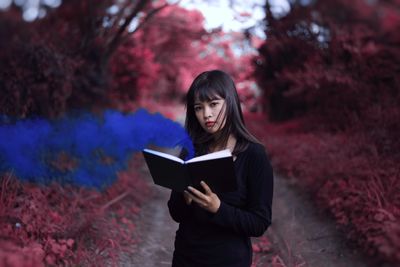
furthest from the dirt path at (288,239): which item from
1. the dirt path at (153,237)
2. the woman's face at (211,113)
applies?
the woman's face at (211,113)

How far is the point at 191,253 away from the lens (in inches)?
78.6

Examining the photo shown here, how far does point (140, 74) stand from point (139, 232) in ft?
18.3

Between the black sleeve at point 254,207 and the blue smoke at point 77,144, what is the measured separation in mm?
1496

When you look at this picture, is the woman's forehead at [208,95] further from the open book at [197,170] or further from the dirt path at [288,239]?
the dirt path at [288,239]

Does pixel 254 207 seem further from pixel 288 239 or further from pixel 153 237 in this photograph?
pixel 153 237

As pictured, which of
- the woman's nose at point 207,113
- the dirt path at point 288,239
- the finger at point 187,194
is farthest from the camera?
the dirt path at point 288,239

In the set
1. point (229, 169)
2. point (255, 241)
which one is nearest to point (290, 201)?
point (255, 241)

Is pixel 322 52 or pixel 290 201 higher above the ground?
pixel 322 52

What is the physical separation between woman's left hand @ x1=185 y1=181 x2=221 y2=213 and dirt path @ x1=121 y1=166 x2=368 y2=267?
7.11 ft

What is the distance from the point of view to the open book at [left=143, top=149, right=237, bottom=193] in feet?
5.74

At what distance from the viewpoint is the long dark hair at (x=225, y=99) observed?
6.61ft

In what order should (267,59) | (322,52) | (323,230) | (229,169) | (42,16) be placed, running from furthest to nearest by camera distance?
(267,59), (42,16), (322,52), (323,230), (229,169)

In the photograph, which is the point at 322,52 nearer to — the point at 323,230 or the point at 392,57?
the point at 392,57

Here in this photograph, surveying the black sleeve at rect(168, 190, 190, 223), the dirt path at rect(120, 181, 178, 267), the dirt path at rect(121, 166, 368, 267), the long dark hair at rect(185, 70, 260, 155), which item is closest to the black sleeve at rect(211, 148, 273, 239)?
the long dark hair at rect(185, 70, 260, 155)
